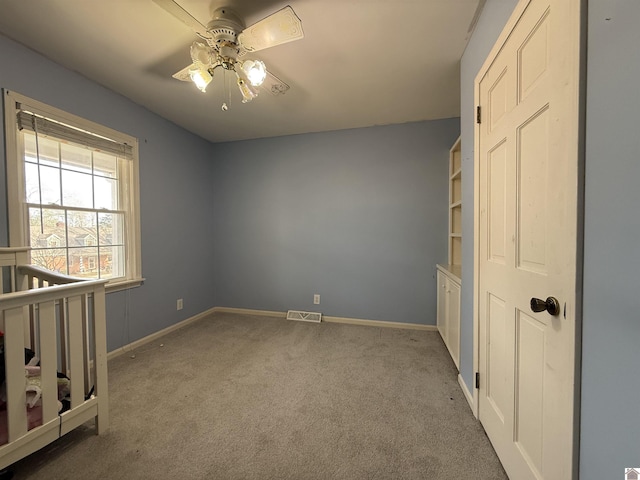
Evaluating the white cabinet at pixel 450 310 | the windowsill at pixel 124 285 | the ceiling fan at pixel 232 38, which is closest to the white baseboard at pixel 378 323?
the white cabinet at pixel 450 310

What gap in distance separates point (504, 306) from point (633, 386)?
0.67m

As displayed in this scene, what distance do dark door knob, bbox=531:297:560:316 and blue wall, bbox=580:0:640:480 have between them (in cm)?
9

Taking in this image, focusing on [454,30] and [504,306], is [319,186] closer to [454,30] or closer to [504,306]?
[454,30]

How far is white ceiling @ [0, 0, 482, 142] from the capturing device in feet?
4.71

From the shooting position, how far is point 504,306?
1.21 meters

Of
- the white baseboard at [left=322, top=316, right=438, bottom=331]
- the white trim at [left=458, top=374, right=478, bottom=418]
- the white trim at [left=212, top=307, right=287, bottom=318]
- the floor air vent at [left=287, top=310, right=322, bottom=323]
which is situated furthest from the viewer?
the white trim at [left=212, top=307, right=287, bottom=318]

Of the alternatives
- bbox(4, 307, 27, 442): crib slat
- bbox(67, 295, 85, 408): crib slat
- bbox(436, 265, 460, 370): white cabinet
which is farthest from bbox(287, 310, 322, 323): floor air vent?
bbox(4, 307, 27, 442): crib slat

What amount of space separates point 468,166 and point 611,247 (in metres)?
1.22

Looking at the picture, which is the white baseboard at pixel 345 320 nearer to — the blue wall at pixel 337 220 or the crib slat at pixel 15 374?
the blue wall at pixel 337 220

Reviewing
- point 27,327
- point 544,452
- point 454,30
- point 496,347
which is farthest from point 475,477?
point 27,327

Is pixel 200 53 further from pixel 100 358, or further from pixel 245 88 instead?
pixel 100 358

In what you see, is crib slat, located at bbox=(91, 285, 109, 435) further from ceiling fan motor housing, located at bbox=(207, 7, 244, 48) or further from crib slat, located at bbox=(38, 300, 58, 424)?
ceiling fan motor housing, located at bbox=(207, 7, 244, 48)

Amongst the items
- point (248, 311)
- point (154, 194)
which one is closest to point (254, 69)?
point (154, 194)

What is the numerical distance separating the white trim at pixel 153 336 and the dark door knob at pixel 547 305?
10.3ft
